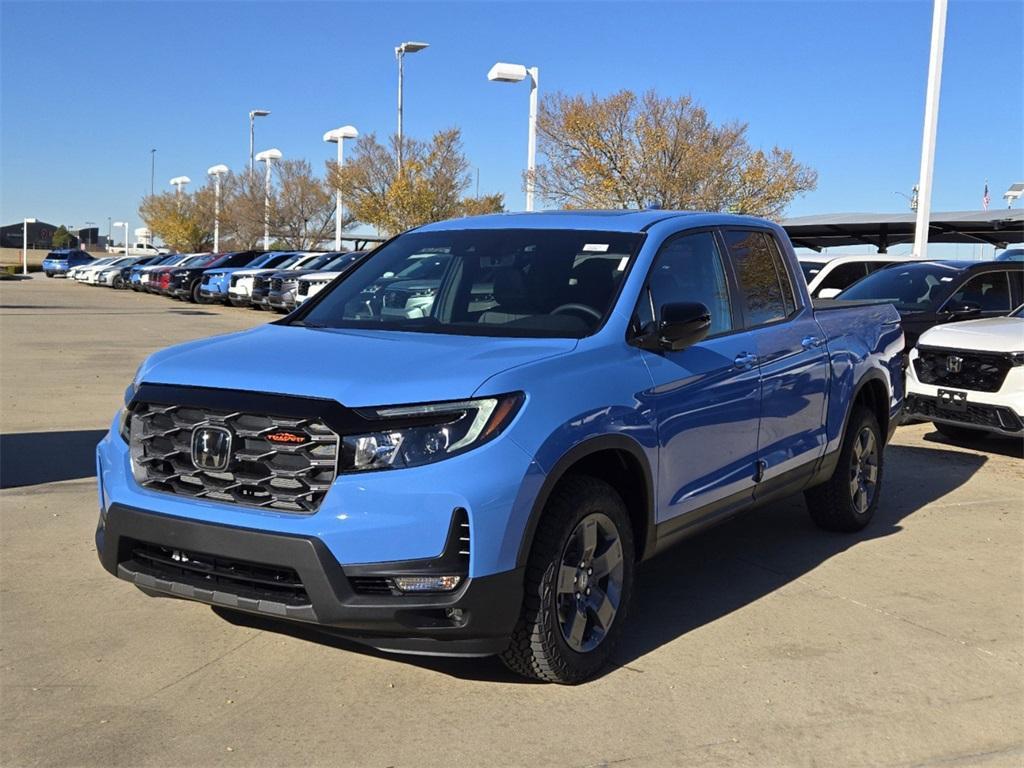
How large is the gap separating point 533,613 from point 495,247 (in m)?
1.98

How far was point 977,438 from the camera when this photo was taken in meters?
10.7

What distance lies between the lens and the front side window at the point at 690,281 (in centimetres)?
488

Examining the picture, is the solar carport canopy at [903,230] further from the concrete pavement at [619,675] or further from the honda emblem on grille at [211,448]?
the honda emblem on grille at [211,448]

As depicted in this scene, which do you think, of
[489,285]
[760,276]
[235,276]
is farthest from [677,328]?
[235,276]

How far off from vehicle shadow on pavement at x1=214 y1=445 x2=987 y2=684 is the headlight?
2.27 ft

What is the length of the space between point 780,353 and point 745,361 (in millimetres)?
468

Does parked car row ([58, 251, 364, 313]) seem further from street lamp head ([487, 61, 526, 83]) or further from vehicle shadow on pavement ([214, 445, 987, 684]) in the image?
vehicle shadow on pavement ([214, 445, 987, 684])

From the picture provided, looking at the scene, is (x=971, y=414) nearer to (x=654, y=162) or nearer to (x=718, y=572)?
(x=718, y=572)

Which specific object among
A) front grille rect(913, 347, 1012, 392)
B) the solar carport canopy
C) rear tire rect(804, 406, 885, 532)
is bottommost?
rear tire rect(804, 406, 885, 532)

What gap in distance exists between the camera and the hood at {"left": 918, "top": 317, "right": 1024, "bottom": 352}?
30.1 ft

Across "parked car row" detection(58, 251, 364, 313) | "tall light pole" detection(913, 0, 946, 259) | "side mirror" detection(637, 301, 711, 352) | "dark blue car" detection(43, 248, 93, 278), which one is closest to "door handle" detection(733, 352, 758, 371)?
"side mirror" detection(637, 301, 711, 352)

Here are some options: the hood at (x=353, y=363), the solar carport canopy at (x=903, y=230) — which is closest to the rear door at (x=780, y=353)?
the hood at (x=353, y=363)

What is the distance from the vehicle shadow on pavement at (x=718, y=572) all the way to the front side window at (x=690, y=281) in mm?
1316

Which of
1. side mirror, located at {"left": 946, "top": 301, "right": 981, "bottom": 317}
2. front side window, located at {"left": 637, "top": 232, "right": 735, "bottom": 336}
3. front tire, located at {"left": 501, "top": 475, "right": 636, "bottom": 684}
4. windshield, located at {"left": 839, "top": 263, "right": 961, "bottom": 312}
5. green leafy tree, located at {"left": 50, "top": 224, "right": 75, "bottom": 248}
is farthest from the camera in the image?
green leafy tree, located at {"left": 50, "top": 224, "right": 75, "bottom": 248}
